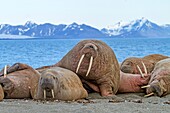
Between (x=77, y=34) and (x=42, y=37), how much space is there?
16149 mm

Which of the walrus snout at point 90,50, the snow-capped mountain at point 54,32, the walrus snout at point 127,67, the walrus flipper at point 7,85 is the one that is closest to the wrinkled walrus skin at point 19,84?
the walrus flipper at point 7,85

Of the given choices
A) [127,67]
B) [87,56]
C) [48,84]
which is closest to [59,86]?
[48,84]

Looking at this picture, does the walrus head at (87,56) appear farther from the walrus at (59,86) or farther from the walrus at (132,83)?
the walrus at (132,83)

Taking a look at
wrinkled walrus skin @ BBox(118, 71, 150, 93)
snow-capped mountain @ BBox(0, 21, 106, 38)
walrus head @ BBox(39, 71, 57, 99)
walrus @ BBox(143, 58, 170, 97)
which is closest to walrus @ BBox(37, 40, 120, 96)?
wrinkled walrus skin @ BBox(118, 71, 150, 93)

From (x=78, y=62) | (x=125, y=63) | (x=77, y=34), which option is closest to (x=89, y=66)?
(x=78, y=62)

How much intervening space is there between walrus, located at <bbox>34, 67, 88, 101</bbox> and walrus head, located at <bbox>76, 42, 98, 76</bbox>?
1.36ft

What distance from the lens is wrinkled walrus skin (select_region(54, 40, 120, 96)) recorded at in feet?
26.8

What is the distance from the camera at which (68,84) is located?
23.9 feet

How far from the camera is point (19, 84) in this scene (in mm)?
7969

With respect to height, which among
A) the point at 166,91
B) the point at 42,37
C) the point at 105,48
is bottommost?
the point at 42,37

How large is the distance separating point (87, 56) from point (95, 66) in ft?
0.76

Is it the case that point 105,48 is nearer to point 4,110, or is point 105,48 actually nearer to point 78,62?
point 78,62

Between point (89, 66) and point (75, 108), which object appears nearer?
point (75, 108)

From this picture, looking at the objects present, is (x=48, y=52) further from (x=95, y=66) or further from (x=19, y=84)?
(x=19, y=84)
